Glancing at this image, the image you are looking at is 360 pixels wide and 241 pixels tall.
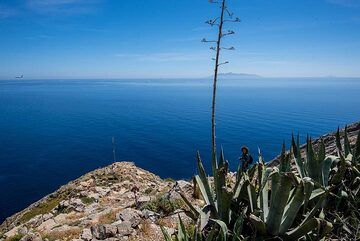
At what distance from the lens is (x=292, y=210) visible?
398 centimetres

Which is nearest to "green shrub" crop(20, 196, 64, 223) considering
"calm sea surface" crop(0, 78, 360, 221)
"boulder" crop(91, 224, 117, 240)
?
"boulder" crop(91, 224, 117, 240)

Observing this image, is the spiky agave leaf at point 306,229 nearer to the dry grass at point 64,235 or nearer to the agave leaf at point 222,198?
the agave leaf at point 222,198

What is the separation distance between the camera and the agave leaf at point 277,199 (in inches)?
149

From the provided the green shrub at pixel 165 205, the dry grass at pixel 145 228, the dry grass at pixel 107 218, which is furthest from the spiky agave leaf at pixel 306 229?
the dry grass at pixel 107 218

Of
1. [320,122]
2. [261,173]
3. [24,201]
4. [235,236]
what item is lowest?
[24,201]

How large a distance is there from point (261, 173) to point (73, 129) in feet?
350

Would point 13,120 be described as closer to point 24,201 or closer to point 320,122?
point 24,201

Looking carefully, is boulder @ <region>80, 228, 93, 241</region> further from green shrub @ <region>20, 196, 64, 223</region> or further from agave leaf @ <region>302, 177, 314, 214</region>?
green shrub @ <region>20, 196, 64, 223</region>

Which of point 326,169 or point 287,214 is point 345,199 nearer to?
point 326,169

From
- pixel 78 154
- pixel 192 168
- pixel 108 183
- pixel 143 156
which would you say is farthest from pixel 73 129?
pixel 108 183

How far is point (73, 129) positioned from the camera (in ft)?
344

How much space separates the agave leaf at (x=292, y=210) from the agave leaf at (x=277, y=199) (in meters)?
0.09

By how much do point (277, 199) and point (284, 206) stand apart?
0.42ft

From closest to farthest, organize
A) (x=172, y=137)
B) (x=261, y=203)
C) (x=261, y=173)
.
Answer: (x=261, y=203)
(x=261, y=173)
(x=172, y=137)
